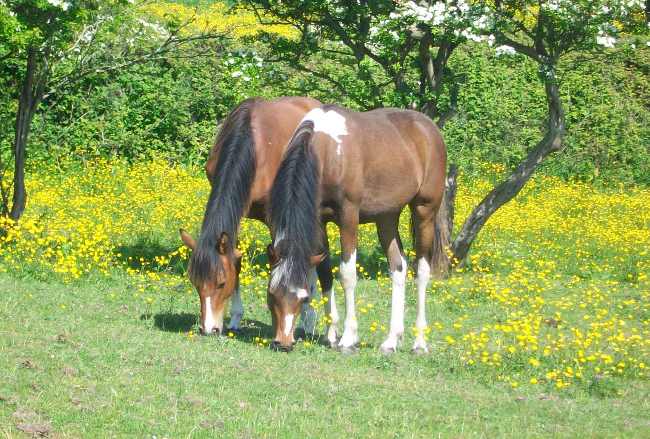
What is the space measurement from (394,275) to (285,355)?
66.1 inches

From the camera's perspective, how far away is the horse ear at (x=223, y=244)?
348 inches

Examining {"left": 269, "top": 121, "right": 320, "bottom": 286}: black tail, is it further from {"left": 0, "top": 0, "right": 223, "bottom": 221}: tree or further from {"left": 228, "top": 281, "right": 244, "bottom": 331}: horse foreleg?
{"left": 0, "top": 0, "right": 223, "bottom": 221}: tree

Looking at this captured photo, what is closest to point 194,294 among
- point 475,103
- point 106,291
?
point 106,291

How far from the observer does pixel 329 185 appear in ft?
29.6

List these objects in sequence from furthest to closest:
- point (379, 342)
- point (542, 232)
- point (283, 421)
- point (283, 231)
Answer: point (542, 232) < point (379, 342) < point (283, 231) < point (283, 421)

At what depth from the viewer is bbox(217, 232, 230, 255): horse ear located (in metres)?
8.84

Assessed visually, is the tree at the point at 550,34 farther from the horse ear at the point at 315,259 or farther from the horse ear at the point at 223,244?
the horse ear at the point at 223,244

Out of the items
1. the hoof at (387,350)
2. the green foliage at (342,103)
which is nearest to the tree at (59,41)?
the green foliage at (342,103)

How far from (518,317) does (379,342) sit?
1.70m

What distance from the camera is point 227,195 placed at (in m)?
9.02

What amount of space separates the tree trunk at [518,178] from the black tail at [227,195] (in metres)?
4.53

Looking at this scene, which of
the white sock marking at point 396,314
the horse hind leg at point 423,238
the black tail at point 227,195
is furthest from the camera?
the horse hind leg at point 423,238

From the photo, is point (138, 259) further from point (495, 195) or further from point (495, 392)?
point (495, 392)

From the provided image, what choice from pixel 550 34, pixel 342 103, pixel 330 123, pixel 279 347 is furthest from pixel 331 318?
pixel 342 103
